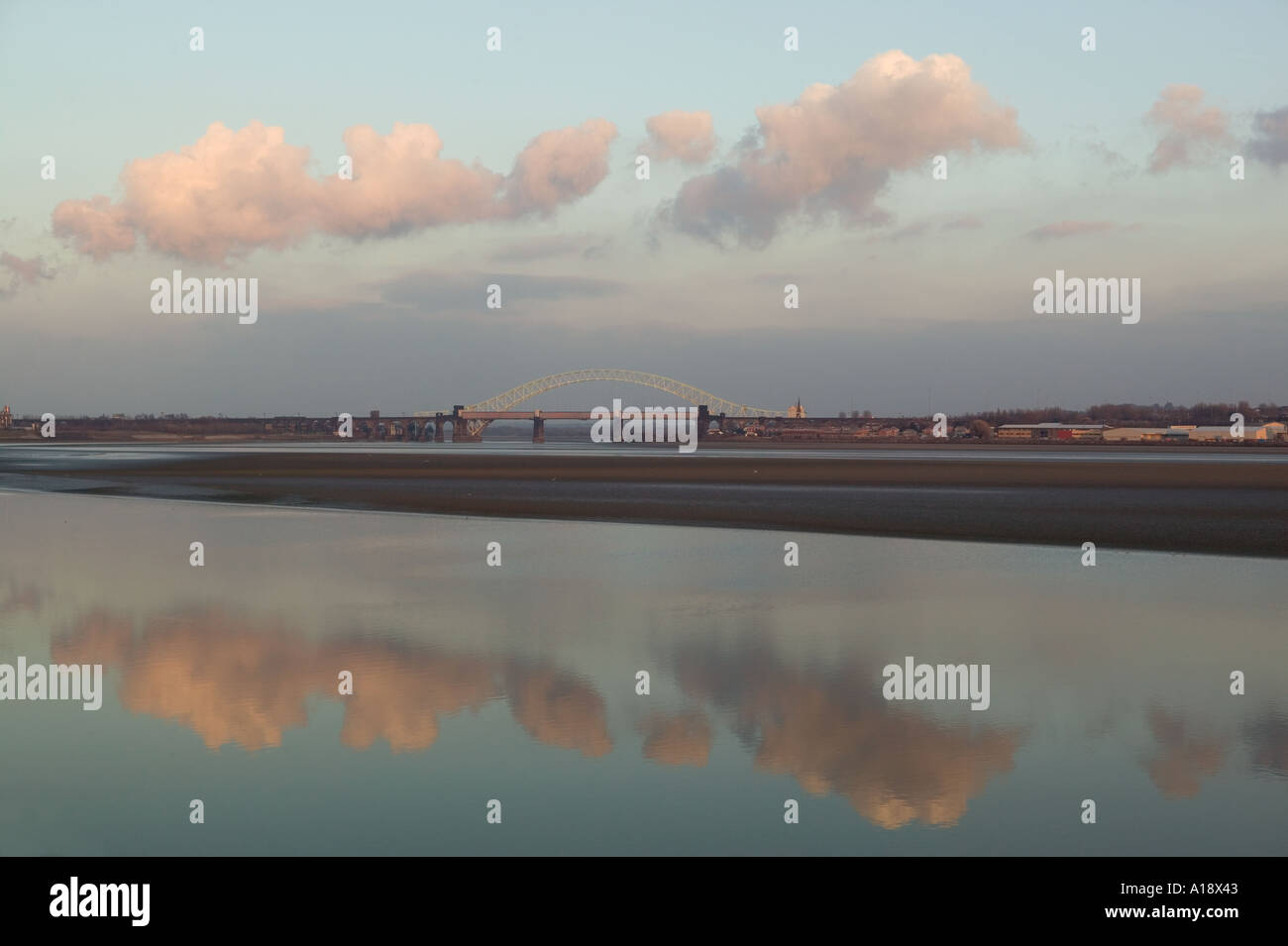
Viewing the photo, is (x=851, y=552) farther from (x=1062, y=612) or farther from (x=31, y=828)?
(x=31, y=828)

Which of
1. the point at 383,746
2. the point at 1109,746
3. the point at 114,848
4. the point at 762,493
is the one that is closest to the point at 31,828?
the point at 114,848

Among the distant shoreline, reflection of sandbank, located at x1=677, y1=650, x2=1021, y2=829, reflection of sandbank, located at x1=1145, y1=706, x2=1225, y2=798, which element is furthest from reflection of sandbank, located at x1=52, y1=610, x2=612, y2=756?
the distant shoreline

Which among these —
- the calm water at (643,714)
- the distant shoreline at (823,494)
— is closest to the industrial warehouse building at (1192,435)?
the distant shoreline at (823,494)

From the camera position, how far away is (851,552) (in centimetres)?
2533

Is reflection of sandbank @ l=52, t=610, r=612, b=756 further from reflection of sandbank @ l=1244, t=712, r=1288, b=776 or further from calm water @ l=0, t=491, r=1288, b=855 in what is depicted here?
reflection of sandbank @ l=1244, t=712, r=1288, b=776

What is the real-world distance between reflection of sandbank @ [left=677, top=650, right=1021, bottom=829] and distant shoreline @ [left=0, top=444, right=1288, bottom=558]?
54.0 ft

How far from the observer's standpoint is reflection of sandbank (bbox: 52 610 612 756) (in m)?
10.7

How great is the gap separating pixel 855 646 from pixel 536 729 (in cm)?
544

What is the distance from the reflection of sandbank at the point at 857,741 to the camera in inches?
341

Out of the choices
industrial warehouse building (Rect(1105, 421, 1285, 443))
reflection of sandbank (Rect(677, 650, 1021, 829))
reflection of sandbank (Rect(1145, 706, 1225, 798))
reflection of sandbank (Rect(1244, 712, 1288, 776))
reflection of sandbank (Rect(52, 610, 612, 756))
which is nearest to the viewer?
reflection of sandbank (Rect(677, 650, 1021, 829))

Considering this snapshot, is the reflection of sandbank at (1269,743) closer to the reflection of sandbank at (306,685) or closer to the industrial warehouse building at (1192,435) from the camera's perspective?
the reflection of sandbank at (306,685)

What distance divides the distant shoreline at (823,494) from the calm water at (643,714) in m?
7.70

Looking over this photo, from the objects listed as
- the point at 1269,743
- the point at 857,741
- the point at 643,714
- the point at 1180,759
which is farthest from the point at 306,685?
the point at 1269,743
